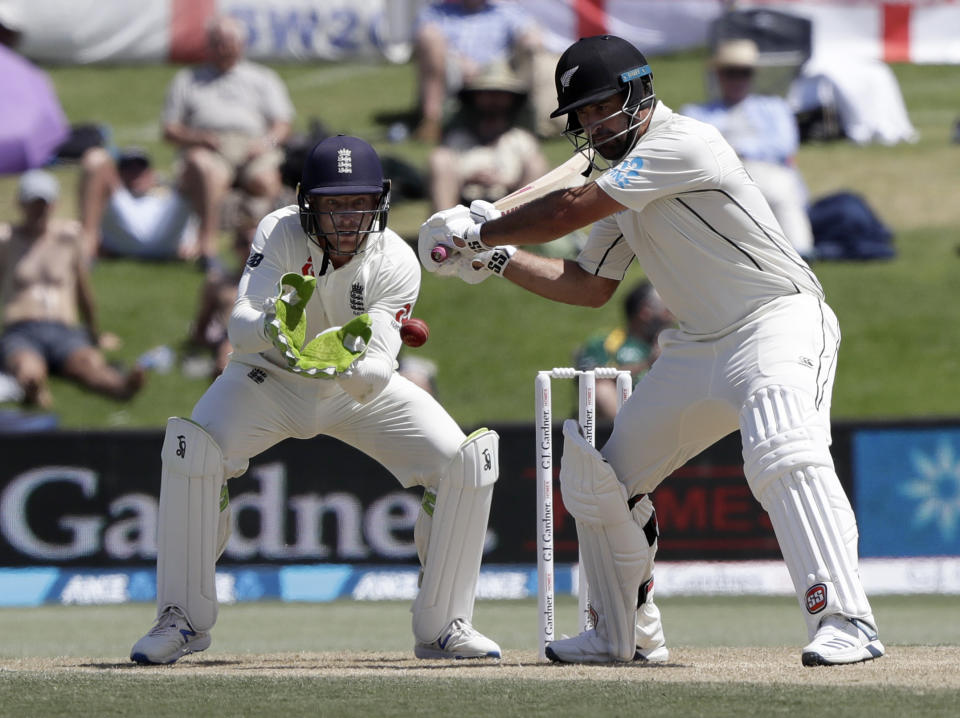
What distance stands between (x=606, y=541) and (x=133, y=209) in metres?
7.78

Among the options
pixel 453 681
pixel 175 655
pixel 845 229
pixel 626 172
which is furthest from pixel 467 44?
pixel 453 681

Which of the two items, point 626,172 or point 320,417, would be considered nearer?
point 626,172

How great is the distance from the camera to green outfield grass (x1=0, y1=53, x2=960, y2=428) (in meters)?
11.2

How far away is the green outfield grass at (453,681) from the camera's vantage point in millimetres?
4191

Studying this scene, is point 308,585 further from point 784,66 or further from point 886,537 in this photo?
point 784,66

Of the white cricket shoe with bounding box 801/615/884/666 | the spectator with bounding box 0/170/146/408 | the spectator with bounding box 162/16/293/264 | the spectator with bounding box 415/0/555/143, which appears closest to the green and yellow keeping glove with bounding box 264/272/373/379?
the white cricket shoe with bounding box 801/615/884/666

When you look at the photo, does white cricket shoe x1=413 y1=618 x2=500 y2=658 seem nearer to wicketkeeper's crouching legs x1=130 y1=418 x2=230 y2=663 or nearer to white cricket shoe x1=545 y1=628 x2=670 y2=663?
white cricket shoe x1=545 y1=628 x2=670 y2=663

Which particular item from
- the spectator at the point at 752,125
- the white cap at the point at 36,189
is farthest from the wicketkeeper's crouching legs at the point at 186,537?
the spectator at the point at 752,125

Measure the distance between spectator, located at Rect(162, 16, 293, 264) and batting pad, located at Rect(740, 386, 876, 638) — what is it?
299 inches

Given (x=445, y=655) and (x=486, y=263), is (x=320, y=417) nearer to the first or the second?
(x=486, y=263)

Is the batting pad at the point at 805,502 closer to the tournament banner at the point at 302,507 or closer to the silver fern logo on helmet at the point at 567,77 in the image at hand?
the silver fern logo on helmet at the point at 567,77

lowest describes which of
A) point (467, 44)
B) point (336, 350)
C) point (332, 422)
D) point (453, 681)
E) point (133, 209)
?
point (453, 681)

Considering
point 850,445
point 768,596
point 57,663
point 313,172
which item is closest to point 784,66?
point 850,445

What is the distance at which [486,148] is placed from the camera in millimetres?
11602
